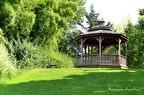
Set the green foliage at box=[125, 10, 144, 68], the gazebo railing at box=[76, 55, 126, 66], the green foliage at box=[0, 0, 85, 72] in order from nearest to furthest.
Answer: the green foliage at box=[0, 0, 85, 72]
the gazebo railing at box=[76, 55, 126, 66]
the green foliage at box=[125, 10, 144, 68]

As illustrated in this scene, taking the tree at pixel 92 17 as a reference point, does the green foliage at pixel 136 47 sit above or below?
below

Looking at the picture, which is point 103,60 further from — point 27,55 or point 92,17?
point 92,17

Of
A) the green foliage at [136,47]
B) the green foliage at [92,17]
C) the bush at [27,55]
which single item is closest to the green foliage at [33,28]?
the bush at [27,55]

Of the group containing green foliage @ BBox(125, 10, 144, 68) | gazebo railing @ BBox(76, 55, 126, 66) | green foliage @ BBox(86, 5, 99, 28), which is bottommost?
gazebo railing @ BBox(76, 55, 126, 66)

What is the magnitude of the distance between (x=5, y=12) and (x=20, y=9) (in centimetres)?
215

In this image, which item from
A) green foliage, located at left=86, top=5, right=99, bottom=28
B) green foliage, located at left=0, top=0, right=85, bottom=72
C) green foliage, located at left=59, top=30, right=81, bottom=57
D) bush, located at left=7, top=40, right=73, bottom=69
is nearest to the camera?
bush, located at left=7, top=40, right=73, bottom=69

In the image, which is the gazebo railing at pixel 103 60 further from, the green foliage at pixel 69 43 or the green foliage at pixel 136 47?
the green foliage at pixel 69 43

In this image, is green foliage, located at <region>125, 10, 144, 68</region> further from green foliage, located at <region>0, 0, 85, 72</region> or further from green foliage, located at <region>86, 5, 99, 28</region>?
green foliage, located at <region>0, 0, 85, 72</region>

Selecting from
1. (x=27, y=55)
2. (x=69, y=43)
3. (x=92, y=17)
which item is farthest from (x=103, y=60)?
(x=92, y=17)

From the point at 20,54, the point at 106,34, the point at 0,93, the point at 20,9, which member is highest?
the point at 20,9

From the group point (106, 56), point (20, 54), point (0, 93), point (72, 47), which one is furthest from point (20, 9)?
point (72, 47)

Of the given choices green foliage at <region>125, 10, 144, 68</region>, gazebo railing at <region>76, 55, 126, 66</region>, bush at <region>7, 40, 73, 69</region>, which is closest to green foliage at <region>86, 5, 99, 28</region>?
green foliage at <region>125, 10, 144, 68</region>

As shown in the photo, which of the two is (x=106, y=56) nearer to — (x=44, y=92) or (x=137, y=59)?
(x=44, y=92)

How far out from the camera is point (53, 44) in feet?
102
